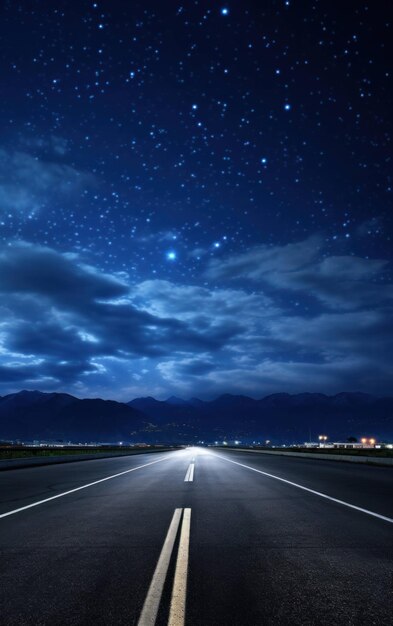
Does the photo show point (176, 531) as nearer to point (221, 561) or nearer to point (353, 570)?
point (221, 561)

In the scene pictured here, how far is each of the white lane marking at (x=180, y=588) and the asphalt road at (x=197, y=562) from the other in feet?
0.04

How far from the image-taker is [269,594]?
3945 millimetres

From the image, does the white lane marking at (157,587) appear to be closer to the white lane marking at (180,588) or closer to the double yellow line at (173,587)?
the double yellow line at (173,587)

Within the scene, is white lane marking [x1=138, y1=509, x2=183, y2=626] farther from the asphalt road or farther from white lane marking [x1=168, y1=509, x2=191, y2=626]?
white lane marking [x1=168, y1=509, x2=191, y2=626]

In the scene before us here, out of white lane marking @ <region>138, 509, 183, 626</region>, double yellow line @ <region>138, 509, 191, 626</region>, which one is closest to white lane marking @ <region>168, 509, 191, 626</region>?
double yellow line @ <region>138, 509, 191, 626</region>

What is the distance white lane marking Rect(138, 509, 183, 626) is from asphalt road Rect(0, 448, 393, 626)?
0.01 metres

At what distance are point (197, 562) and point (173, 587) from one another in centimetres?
89

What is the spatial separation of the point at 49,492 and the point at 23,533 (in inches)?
221

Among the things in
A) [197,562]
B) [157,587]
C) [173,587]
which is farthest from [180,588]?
[197,562]

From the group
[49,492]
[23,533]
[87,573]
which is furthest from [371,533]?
[49,492]

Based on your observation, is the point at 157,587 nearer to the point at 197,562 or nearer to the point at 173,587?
the point at 173,587

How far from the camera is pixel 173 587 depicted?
161 inches

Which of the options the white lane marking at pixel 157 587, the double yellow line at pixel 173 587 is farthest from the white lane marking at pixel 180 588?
the white lane marking at pixel 157 587

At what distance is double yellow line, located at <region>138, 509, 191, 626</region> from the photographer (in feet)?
11.3
